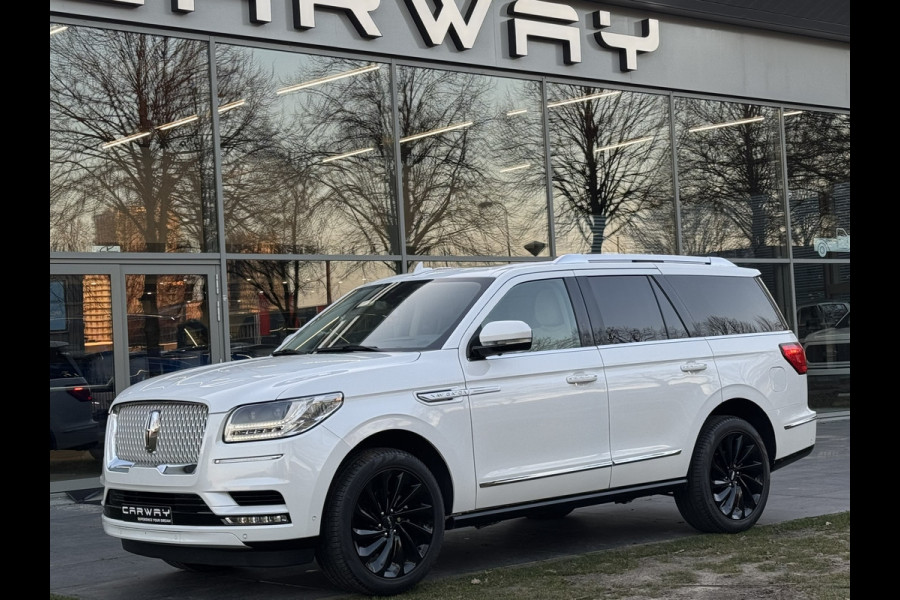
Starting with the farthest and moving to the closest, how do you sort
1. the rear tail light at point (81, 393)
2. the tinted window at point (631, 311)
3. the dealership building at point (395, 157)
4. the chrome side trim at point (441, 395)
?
the dealership building at point (395, 157) < the rear tail light at point (81, 393) < the tinted window at point (631, 311) < the chrome side trim at point (441, 395)

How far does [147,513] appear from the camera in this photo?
636 cm

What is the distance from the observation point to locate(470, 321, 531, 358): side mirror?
695 centimetres

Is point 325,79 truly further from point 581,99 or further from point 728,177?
point 728,177

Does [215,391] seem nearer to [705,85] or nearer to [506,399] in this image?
[506,399]

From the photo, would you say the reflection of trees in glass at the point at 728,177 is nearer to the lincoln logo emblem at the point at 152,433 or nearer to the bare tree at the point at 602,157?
the bare tree at the point at 602,157

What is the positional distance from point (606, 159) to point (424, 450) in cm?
997

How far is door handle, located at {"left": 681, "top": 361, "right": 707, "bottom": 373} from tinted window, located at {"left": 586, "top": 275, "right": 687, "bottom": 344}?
0.81ft

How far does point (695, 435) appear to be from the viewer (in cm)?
810

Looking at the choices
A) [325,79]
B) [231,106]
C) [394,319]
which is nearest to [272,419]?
[394,319]

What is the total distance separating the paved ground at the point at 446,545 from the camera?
7.05 m

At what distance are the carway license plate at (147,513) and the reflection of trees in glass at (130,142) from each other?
5763mm

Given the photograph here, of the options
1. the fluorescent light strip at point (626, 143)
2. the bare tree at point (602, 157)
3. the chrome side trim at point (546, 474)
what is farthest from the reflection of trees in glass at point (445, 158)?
the chrome side trim at point (546, 474)

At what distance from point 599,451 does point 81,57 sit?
7.37 meters

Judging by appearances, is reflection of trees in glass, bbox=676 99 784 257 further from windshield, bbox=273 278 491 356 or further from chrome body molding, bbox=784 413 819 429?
windshield, bbox=273 278 491 356
